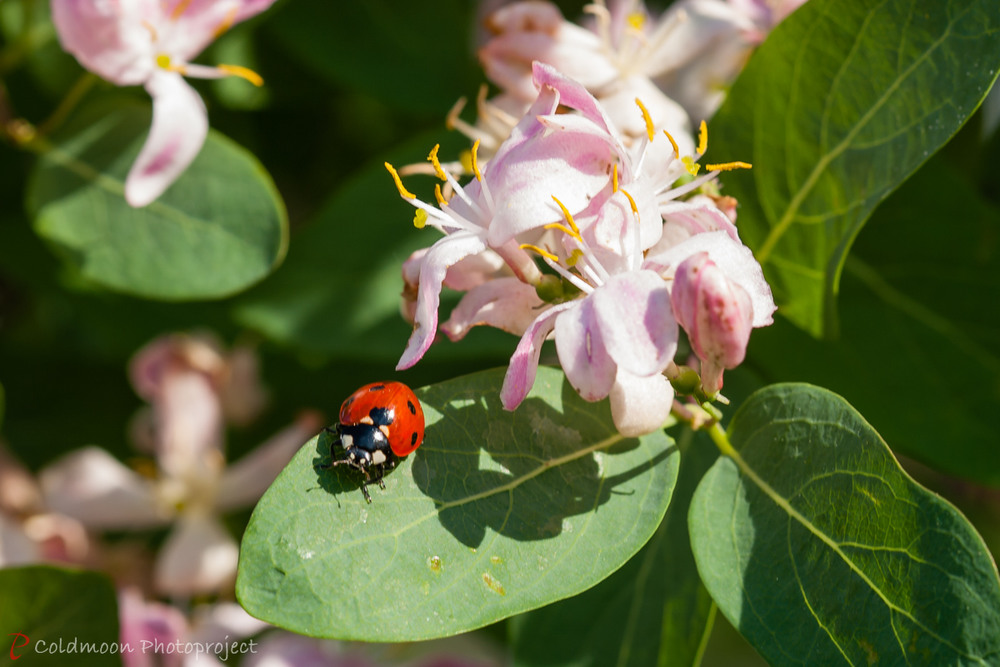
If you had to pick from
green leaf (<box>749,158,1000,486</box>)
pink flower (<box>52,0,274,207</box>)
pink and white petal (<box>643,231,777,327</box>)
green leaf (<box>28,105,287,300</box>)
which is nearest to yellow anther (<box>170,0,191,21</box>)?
Result: pink flower (<box>52,0,274,207</box>)

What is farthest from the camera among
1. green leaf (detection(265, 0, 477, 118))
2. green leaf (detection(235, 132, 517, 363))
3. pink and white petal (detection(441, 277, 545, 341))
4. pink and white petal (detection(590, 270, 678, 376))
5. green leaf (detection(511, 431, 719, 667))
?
green leaf (detection(265, 0, 477, 118))

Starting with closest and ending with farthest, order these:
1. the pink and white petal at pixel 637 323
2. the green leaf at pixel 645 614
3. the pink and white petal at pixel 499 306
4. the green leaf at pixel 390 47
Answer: the pink and white petal at pixel 637 323
the pink and white petal at pixel 499 306
the green leaf at pixel 645 614
the green leaf at pixel 390 47

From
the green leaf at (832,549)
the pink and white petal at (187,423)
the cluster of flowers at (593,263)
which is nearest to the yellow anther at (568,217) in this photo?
the cluster of flowers at (593,263)

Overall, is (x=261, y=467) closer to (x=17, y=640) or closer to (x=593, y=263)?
(x=17, y=640)

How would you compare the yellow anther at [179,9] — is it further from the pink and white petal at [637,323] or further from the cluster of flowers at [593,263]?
the pink and white petal at [637,323]

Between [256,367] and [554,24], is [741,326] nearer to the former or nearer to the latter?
[554,24]

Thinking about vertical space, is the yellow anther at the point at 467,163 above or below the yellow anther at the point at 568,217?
below

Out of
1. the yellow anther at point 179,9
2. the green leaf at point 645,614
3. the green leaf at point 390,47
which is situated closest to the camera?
the green leaf at point 645,614

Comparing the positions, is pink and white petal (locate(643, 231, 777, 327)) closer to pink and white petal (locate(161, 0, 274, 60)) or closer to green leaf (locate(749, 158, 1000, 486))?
green leaf (locate(749, 158, 1000, 486))

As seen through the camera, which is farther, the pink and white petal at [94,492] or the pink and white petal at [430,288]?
the pink and white petal at [94,492]
